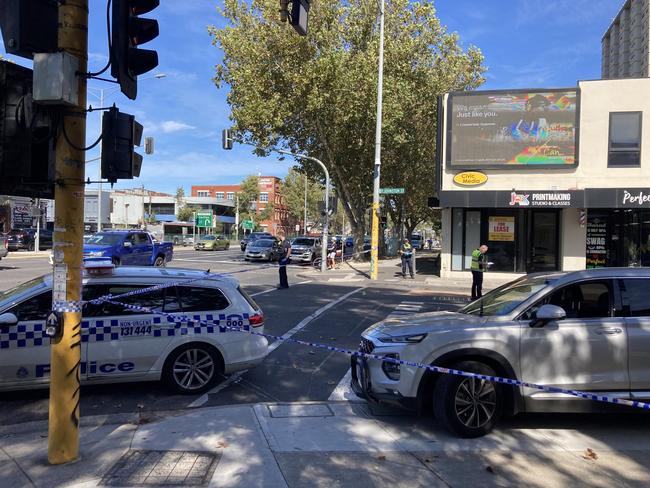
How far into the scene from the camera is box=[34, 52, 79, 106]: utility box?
12.9ft

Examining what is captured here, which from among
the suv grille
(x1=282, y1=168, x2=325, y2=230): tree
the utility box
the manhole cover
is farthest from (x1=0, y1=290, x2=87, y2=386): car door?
(x1=282, y1=168, x2=325, y2=230): tree

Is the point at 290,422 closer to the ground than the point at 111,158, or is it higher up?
closer to the ground

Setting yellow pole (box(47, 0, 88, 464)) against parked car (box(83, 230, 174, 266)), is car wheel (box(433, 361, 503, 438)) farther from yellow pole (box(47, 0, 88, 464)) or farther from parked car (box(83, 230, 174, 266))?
parked car (box(83, 230, 174, 266))

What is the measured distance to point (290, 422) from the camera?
213 inches

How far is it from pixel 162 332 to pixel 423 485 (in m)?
3.47

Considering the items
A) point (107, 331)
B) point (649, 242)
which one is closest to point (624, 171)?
point (649, 242)

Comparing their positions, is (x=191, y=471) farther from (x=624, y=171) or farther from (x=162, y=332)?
(x=624, y=171)

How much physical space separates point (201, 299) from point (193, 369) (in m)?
0.83

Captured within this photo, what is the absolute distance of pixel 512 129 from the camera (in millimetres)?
22094

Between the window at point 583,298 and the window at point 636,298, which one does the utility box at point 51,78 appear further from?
the window at point 636,298

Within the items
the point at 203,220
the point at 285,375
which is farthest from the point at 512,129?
the point at 203,220

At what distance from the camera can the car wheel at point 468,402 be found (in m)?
4.94

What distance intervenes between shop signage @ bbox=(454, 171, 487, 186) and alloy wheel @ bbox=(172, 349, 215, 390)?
58.7ft

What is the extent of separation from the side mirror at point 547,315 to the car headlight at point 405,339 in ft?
3.40
